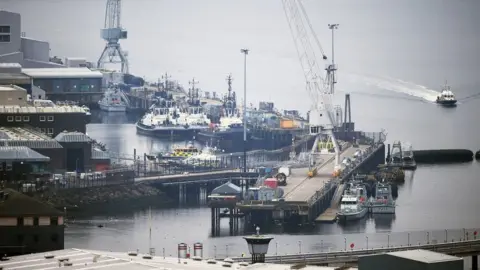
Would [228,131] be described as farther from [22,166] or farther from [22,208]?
[22,208]

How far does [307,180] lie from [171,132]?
11910 mm

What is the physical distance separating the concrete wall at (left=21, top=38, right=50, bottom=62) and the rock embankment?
10.9 meters

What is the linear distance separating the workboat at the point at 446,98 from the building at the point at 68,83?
7.25 m

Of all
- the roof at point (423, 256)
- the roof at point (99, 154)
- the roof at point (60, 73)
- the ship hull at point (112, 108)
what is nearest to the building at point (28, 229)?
the roof at point (423, 256)

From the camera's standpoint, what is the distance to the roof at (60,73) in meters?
42.2

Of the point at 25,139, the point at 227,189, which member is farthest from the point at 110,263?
the point at 25,139

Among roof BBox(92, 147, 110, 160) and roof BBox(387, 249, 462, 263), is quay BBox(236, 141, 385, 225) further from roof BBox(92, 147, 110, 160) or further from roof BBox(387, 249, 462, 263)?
roof BBox(387, 249, 462, 263)

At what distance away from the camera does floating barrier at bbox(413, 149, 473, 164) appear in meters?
39.1

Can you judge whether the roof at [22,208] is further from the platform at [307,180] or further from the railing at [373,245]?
the platform at [307,180]

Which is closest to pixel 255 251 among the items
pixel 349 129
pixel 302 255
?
pixel 302 255

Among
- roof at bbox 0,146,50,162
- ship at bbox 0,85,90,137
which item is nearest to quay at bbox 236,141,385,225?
roof at bbox 0,146,50,162

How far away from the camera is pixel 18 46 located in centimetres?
4225

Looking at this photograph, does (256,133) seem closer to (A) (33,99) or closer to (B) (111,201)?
(A) (33,99)

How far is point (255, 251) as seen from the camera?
829 inches
